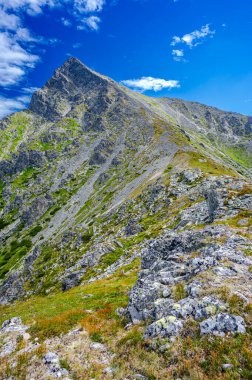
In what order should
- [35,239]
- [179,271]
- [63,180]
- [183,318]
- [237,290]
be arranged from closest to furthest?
1. [183,318]
2. [237,290]
3. [179,271]
4. [35,239]
5. [63,180]

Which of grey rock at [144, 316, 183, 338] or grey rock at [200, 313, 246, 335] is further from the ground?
grey rock at [200, 313, 246, 335]

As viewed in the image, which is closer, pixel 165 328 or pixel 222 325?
pixel 222 325

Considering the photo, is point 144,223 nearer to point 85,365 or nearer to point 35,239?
point 85,365

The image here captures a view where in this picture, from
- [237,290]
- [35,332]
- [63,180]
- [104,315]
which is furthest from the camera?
[63,180]

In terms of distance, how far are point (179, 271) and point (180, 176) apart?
2564 inches

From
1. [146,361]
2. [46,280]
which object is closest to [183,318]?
[146,361]

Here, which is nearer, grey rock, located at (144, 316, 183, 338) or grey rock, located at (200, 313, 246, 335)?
grey rock, located at (200, 313, 246, 335)

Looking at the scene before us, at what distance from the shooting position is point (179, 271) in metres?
21.6

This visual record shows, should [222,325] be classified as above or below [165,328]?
above

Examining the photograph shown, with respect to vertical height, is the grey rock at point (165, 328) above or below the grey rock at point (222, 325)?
below

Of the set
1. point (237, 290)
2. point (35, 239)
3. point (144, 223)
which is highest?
point (237, 290)

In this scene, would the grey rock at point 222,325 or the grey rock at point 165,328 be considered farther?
the grey rock at point 165,328

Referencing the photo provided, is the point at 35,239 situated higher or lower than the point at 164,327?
lower

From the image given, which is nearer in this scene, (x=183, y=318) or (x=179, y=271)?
(x=183, y=318)
